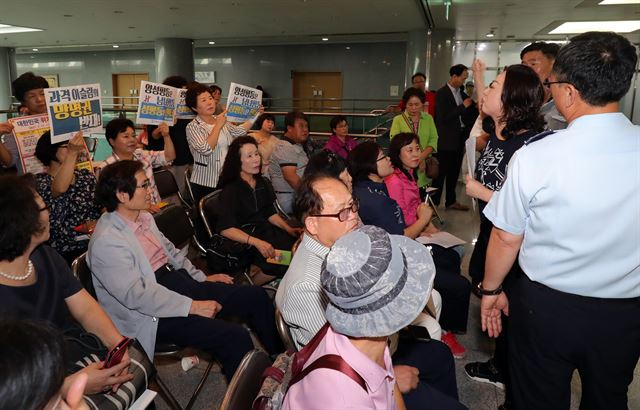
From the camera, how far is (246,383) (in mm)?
1319

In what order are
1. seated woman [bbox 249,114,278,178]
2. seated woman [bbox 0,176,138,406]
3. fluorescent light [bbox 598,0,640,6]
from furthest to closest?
1. fluorescent light [bbox 598,0,640,6]
2. seated woman [bbox 249,114,278,178]
3. seated woman [bbox 0,176,138,406]

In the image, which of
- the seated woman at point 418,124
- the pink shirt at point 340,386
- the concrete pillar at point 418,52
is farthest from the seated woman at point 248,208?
the concrete pillar at point 418,52

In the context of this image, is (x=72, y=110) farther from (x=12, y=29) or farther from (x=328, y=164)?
(x=12, y=29)

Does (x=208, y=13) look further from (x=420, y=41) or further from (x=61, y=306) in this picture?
(x=61, y=306)

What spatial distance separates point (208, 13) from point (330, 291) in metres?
10.7

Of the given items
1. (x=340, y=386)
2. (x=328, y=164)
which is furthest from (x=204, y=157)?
(x=340, y=386)

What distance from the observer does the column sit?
17.3m

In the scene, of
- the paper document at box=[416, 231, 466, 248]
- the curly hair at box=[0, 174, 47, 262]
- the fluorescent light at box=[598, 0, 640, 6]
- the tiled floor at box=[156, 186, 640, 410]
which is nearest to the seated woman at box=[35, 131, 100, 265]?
the tiled floor at box=[156, 186, 640, 410]

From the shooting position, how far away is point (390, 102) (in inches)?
603

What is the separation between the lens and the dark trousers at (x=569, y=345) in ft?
4.90

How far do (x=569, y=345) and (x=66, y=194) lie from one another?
9.15 feet

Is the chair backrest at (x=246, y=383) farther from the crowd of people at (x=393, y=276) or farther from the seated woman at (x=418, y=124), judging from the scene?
the seated woman at (x=418, y=124)

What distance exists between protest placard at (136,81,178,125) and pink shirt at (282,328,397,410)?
351 centimetres

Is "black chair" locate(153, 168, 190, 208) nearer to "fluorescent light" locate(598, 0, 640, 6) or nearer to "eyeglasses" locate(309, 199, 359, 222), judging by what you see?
"eyeglasses" locate(309, 199, 359, 222)
